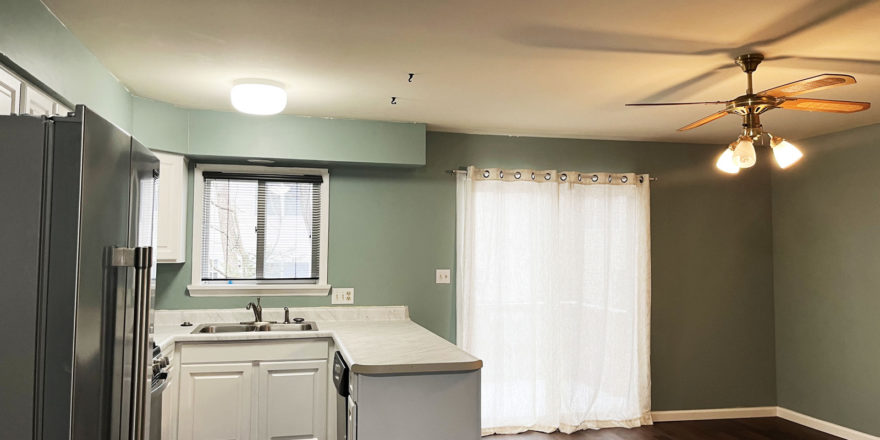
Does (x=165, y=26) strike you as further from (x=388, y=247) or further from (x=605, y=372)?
(x=605, y=372)

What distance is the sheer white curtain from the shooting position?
4.51 meters

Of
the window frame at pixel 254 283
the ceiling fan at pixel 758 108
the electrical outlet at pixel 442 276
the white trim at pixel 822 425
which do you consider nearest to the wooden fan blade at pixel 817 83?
the ceiling fan at pixel 758 108

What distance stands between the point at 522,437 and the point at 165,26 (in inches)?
139

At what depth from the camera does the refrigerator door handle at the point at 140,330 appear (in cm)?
174

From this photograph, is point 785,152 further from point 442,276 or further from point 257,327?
point 257,327

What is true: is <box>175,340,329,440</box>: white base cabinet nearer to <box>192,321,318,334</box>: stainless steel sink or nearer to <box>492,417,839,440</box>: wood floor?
<box>192,321,318,334</box>: stainless steel sink

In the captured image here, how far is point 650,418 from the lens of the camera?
4.73m

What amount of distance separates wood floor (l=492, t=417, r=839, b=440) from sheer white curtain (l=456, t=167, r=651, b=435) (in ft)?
0.30

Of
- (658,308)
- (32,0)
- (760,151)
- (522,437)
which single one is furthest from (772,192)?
(32,0)

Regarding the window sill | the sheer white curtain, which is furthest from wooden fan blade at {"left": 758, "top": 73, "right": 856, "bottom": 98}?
the window sill

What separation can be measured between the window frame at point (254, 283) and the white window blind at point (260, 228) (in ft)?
0.11

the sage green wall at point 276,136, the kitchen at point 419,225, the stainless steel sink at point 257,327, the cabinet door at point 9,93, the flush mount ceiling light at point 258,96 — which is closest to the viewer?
the kitchen at point 419,225

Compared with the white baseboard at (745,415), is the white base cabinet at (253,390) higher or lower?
higher

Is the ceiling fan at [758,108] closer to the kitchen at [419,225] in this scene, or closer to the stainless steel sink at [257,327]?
the kitchen at [419,225]
